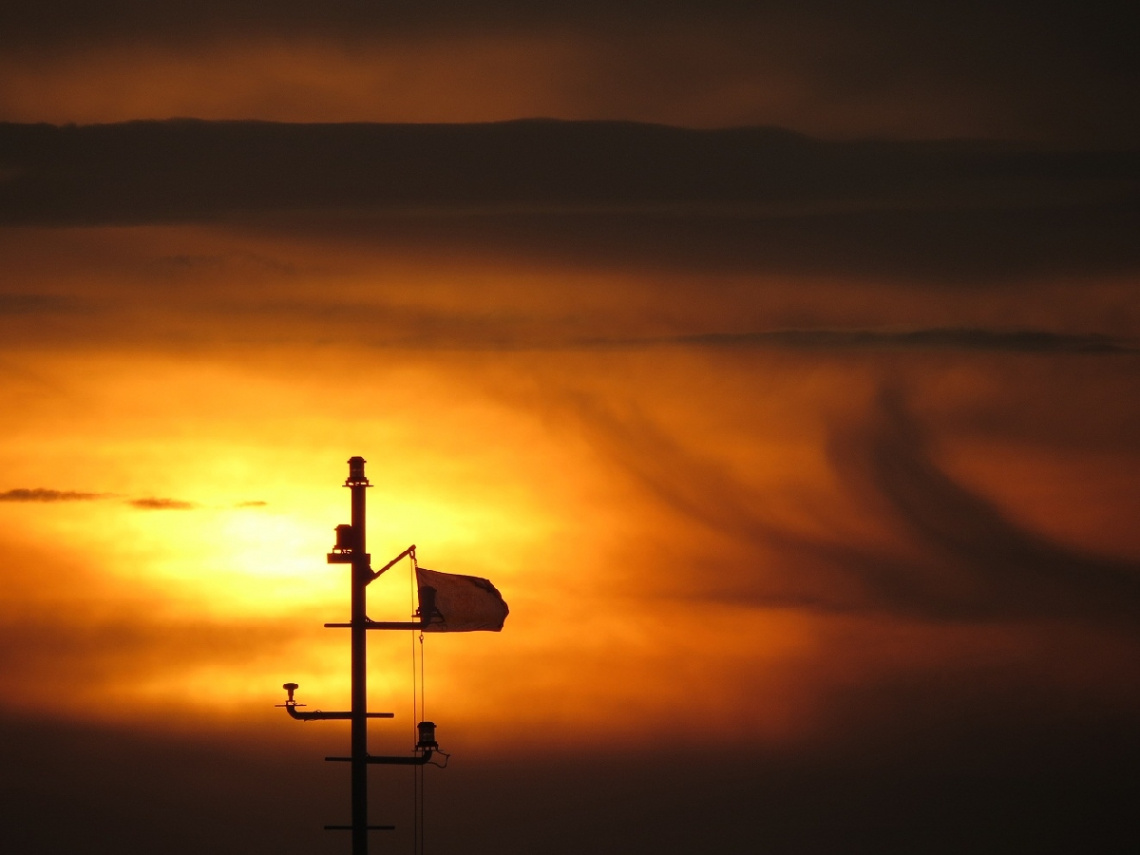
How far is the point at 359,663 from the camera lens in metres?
30.5

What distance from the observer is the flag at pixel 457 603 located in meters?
32.4

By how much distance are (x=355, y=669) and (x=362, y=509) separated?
9.12ft

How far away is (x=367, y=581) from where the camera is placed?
101 ft

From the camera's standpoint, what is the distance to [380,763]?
1216 inches

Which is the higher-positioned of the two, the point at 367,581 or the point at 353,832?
the point at 367,581

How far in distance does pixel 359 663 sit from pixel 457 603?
2.79m

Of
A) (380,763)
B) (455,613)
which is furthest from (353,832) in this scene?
(455,613)

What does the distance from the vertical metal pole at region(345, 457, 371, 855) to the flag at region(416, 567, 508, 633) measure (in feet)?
5.87

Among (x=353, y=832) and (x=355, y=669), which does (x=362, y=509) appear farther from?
(x=353, y=832)

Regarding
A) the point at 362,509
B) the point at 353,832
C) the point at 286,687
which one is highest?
the point at 362,509

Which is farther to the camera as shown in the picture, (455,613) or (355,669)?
(455,613)

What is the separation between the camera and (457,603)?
32.7 metres

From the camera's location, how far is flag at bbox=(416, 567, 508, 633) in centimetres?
3239

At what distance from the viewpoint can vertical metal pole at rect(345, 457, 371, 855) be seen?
100ft
